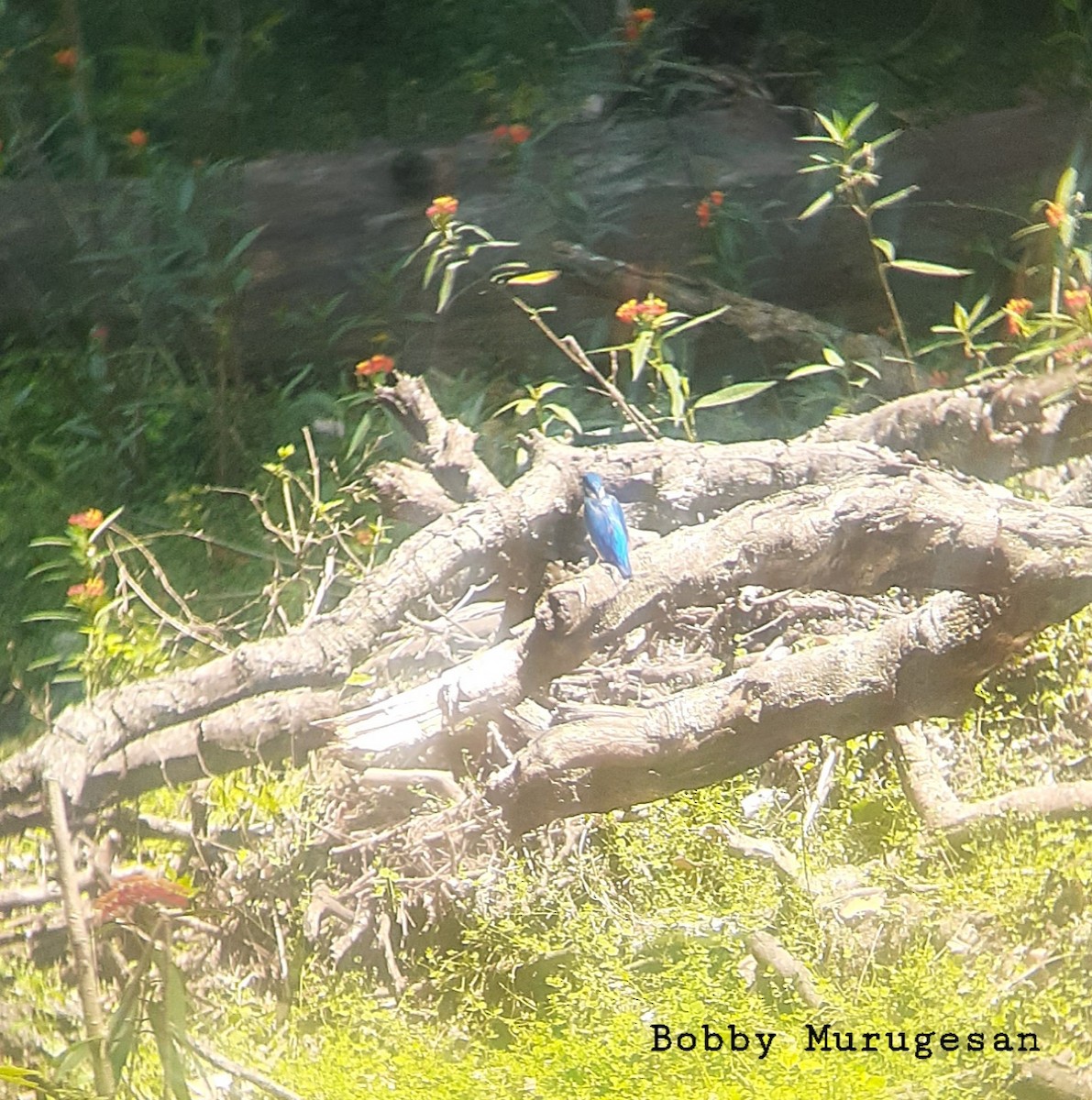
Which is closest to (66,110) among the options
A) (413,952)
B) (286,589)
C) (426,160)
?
(426,160)

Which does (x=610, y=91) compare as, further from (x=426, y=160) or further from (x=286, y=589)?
(x=286, y=589)

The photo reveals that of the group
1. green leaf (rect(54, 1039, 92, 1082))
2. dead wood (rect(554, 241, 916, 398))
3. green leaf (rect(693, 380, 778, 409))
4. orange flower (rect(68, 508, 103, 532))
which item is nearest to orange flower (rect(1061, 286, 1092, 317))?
dead wood (rect(554, 241, 916, 398))

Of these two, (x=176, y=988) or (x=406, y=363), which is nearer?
(x=176, y=988)

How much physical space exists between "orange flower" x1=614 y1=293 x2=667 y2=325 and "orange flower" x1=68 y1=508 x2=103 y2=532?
1.55 feet

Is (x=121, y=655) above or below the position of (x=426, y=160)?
below

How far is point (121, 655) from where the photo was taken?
0.97 meters

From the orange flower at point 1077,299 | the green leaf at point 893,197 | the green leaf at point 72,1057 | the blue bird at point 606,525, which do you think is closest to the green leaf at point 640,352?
the blue bird at point 606,525

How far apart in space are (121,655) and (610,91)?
0.61 m

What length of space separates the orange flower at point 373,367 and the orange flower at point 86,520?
0.25 meters

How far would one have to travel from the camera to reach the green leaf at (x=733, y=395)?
3.46 ft

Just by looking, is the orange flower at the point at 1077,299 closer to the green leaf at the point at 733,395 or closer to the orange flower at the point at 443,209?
the green leaf at the point at 733,395

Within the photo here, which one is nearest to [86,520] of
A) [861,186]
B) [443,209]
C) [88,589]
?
[88,589]

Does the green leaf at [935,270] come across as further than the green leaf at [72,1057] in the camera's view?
Yes

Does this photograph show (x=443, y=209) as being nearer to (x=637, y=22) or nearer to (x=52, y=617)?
(x=637, y=22)
